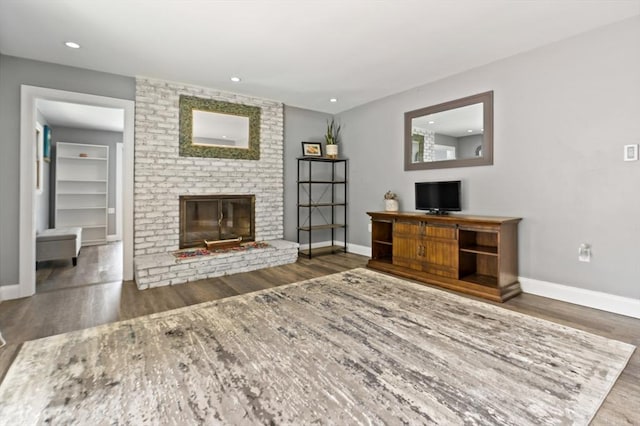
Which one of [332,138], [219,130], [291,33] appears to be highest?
[291,33]

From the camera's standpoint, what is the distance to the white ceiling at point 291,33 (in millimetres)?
2576

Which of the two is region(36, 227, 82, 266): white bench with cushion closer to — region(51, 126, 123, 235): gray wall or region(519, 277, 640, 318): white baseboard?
region(51, 126, 123, 235): gray wall

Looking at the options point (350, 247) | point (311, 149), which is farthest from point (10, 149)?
point (350, 247)

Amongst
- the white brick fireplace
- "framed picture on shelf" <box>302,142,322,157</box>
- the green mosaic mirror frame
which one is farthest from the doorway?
"framed picture on shelf" <box>302,142,322,157</box>

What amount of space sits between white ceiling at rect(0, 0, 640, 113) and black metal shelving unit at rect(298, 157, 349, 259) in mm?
1944

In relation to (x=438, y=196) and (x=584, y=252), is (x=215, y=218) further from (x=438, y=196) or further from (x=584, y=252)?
(x=584, y=252)

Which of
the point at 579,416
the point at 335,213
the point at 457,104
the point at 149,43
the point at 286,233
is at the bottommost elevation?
the point at 579,416

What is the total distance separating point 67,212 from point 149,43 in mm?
5372

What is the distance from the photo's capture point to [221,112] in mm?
4758

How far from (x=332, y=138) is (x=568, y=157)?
3.58m

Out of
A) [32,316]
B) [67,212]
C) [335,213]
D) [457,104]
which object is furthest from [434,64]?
[67,212]

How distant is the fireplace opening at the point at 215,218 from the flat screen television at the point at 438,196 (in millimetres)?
2647

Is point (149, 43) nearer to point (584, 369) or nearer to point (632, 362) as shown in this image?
point (584, 369)

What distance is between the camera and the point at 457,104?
4.07 metres
